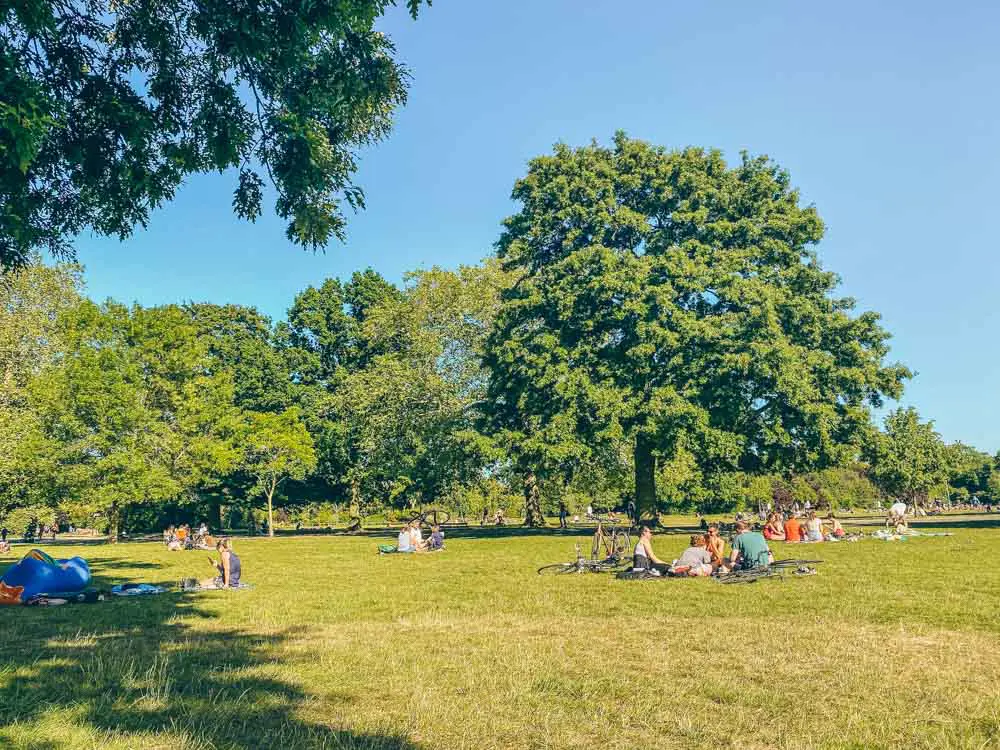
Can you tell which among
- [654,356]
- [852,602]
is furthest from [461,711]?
[654,356]

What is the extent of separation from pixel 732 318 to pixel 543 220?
37.4 feet

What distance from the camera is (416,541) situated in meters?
30.3

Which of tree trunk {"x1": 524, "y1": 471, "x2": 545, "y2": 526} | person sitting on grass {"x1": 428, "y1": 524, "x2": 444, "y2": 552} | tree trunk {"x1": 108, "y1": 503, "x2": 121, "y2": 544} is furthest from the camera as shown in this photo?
tree trunk {"x1": 524, "y1": 471, "x2": 545, "y2": 526}

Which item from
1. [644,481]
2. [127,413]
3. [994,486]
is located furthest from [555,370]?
[994,486]

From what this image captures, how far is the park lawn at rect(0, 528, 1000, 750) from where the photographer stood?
621 cm

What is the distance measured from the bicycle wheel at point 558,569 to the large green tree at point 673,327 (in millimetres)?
13928

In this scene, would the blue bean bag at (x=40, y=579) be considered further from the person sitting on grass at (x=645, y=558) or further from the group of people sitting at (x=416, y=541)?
the group of people sitting at (x=416, y=541)

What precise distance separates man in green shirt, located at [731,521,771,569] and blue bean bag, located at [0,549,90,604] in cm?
1544

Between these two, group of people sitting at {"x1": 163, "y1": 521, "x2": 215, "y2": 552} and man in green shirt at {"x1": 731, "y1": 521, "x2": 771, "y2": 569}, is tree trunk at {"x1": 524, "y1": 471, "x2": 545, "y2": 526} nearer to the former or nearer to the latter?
group of people sitting at {"x1": 163, "y1": 521, "x2": 215, "y2": 552}

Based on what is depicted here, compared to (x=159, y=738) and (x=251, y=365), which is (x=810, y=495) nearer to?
(x=251, y=365)

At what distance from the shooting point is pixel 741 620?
11.4 m

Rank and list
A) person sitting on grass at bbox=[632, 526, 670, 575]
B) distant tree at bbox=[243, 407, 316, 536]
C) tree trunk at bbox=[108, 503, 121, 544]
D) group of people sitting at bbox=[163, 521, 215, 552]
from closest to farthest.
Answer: person sitting on grass at bbox=[632, 526, 670, 575] < group of people sitting at bbox=[163, 521, 215, 552] < tree trunk at bbox=[108, 503, 121, 544] < distant tree at bbox=[243, 407, 316, 536]

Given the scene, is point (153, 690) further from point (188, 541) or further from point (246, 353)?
point (246, 353)

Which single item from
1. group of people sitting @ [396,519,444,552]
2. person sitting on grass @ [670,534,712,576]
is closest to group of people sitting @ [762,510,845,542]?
group of people sitting @ [396,519,444,552]
